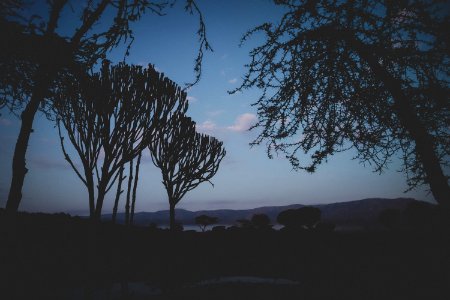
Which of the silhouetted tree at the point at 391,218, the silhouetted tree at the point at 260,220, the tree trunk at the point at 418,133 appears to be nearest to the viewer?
the tree trunk at the point at 418,133

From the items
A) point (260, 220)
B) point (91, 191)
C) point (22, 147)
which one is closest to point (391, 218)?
point (260, 220)

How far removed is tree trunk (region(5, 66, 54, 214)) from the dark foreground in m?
0.32

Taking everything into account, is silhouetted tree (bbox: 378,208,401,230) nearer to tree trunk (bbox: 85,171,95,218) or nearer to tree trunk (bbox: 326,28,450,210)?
tree trunk (bbox: 326,28,450,210)

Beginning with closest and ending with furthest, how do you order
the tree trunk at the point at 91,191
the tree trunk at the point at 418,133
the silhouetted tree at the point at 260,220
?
the tree trunk at the point at 91,191 < the tree trunk at the point at 418,133 < the silhouetted tree at the point at 260,220

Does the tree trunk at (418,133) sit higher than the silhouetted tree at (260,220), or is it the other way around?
the tree trunk at (418,133)

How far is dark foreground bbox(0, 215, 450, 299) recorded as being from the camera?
12.1 feet

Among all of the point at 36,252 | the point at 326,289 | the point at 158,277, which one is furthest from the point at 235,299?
the point at 36,252

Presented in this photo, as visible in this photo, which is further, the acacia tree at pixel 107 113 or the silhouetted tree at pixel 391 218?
the silhouetted tree at pixel 391 218

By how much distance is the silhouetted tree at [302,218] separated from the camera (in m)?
8.76

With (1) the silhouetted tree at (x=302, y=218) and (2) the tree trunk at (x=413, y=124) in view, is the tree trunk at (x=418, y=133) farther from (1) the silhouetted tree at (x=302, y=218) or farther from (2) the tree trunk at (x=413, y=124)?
(1) the silhouetted tree at (x=302, y=218)

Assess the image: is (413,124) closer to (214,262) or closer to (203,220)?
(214,262)

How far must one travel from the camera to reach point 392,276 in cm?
430

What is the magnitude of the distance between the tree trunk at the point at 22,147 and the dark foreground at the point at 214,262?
0.32 m

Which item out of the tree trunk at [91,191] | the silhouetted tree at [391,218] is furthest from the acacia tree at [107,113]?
the silhouetted tree at [391,218]
